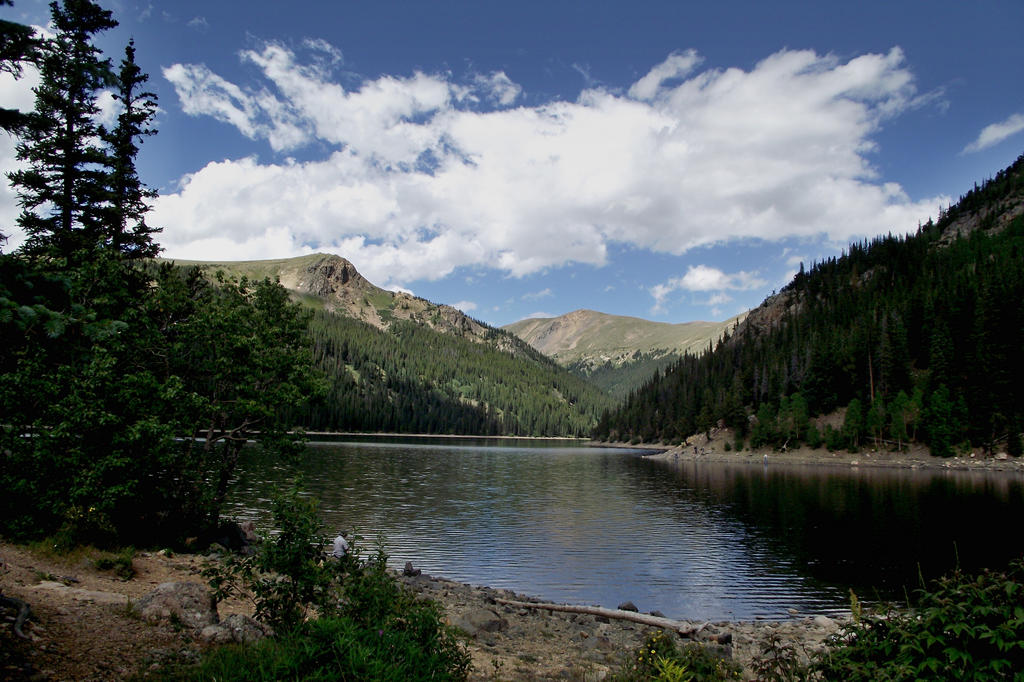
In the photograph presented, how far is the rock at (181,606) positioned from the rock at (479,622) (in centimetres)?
718

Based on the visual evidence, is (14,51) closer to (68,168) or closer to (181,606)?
(181,606)

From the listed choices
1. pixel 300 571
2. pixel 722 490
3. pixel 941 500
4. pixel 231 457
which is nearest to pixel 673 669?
pixel 300 571

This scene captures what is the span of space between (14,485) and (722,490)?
213ft

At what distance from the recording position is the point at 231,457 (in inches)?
1013

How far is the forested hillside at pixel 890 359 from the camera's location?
9169 cm

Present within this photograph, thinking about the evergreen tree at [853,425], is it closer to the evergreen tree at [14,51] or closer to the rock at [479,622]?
the rock at [479,622]

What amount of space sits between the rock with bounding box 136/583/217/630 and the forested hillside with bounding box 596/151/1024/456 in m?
110

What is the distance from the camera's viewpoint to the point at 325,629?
711 cm

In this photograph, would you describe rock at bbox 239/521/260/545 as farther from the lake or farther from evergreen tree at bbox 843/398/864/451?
evergreen tree at bbox 843/398/864/451

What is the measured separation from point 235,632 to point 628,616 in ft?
45.3

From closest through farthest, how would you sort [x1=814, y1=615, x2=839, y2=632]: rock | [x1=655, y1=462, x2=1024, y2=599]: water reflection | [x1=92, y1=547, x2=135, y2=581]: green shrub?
[x1=92, y1=547, x2=135, y2=581]: green shrub, [x1=814, y1=615, x2=839, y2=632]: rock, [x1=655, y1=462, x2=1024, y2=599]: water reflection

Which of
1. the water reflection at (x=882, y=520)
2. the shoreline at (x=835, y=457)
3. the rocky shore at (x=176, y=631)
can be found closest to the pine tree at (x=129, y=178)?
the rocky shore at (x=176, y=631)

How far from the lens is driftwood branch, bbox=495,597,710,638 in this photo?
704 inches

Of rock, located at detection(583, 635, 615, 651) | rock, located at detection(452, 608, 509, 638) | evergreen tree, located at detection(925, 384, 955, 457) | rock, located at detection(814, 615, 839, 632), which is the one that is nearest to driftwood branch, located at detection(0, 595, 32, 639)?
rock, located at detection(452, 608, 509, 638)
